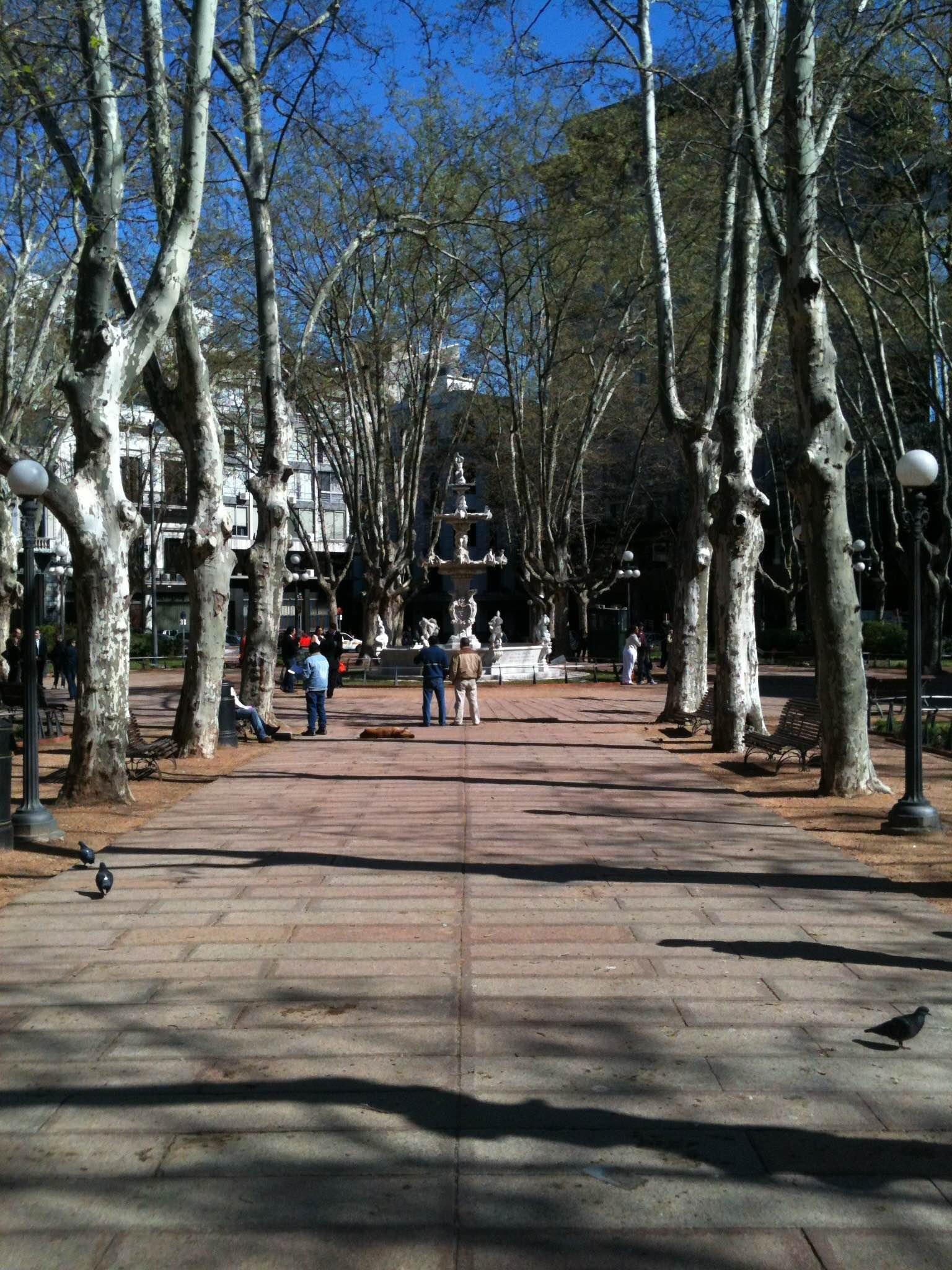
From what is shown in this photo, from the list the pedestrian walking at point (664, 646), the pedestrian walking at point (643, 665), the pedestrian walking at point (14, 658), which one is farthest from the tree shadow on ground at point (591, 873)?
the pedestrian walking at point (664, 646)

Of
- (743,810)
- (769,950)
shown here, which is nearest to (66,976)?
(769,950)

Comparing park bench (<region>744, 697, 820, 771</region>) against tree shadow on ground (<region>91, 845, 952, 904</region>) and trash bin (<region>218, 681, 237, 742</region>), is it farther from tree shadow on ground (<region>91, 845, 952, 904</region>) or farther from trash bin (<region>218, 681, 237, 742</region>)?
trash bin (<region>218, 681, 237, 742</region>)

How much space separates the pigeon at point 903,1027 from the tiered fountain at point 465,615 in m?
29.9

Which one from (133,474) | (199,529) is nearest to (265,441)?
(199,529)

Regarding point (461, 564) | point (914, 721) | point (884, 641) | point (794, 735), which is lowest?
point (794, 735)

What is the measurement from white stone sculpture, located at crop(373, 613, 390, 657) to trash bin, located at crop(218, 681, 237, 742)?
20.4 m

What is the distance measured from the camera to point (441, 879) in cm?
883

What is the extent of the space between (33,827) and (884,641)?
121ft

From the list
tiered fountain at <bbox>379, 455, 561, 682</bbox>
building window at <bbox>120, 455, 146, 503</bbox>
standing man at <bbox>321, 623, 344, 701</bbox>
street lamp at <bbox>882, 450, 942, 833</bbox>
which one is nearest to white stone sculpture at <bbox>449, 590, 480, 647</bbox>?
tiered fountain at <bbox>379, 455, 561, 682</bbox>

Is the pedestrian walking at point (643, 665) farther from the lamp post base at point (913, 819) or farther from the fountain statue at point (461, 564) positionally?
the lamp post base at point (913, 819)

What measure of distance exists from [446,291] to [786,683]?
13.7 metres

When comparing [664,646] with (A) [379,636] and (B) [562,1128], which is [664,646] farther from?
(B) [562,1128]

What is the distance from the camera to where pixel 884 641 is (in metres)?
43.1

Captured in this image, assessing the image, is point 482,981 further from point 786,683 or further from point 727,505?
point 786,683
